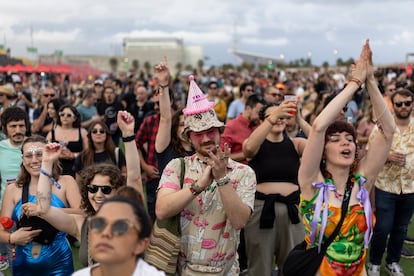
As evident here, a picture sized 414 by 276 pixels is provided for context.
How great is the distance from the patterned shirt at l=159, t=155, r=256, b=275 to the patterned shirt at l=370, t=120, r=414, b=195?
2.60 metres

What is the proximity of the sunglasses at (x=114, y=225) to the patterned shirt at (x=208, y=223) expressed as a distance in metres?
0.99

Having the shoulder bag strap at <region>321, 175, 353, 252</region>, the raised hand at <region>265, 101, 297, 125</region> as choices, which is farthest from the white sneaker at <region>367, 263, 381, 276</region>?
the shoulder bag strap at <region>321, 175, 353, 252</region>

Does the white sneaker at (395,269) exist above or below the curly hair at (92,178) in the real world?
below

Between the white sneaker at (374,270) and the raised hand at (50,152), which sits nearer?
the raised hand at (50,152)

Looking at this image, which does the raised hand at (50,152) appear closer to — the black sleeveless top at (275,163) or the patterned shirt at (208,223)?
the patterned shirt at (208,223)

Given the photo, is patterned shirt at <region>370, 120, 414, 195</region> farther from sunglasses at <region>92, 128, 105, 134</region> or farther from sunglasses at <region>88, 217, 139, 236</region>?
sunglasses at <region>88, 217, 139, 236</region>

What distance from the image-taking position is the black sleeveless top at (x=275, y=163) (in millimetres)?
4164

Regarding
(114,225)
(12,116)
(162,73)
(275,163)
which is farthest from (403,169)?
(12,116)

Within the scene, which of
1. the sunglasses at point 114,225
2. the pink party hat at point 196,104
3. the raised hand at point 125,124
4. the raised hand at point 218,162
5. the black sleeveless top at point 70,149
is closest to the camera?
the sunglasses at point 114,225

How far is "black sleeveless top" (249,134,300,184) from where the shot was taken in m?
4.16

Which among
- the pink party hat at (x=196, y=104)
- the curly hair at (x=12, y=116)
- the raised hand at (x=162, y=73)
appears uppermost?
the raised hand at (x=162, y=73)

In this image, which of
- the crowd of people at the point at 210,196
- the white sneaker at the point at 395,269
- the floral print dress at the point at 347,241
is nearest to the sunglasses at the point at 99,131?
the crowd of people at the point at 210,196

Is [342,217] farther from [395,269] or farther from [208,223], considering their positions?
[395,269]

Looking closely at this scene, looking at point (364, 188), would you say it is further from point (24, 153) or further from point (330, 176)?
point (24, 153)
